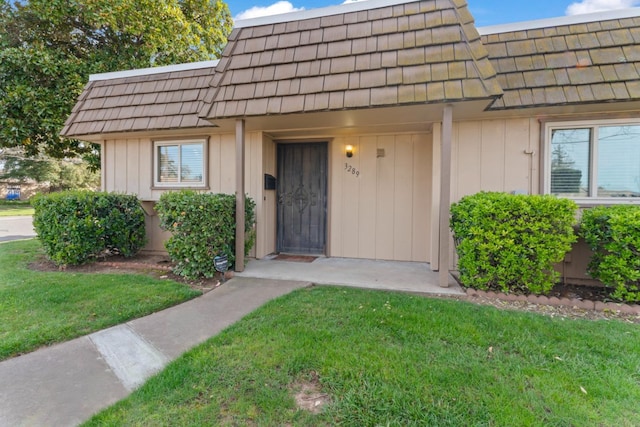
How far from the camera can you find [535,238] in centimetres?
357

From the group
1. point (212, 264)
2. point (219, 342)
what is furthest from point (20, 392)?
point (212, 264)

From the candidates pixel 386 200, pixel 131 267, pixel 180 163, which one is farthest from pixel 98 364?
pixel 386 200

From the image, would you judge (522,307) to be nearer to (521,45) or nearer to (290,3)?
(521,45)

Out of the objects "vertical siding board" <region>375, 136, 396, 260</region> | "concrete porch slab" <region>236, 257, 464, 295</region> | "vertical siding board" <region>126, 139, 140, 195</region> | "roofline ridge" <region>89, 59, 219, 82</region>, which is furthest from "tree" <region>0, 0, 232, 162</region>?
"vertical siding board" <region>375, 136, 396, 260</region>

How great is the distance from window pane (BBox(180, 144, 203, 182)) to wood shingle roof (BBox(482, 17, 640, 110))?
5131mm

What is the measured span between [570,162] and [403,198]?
2468mm

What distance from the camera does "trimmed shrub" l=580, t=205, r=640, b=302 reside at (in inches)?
130

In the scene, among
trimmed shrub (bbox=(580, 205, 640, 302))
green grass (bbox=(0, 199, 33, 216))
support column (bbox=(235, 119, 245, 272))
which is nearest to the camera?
trimmed shrub (bbox=(580, 205, 640, 302))

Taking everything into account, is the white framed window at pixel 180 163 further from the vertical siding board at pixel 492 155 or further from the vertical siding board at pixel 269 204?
the vertical siding board at pixel 492 155

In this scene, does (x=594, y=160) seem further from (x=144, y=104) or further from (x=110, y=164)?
(x=110, y=164)

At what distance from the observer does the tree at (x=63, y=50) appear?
7.87 m

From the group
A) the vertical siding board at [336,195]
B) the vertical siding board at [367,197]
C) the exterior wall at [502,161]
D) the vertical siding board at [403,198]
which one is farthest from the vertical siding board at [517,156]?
the vertical siding board at [336,195]

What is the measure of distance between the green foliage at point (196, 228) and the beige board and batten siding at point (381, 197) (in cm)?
228

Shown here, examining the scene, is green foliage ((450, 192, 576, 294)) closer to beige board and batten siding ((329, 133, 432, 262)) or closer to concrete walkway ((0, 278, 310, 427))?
beige board and batten siding ((329, 133, 432, 262))
